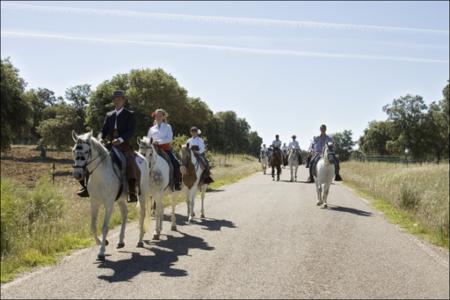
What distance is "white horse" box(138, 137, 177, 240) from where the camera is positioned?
11.7 meters

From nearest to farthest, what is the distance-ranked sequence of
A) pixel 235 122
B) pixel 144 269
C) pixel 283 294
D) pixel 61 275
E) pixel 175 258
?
pixel 283 294 → pixel 61 275 → pixel 144 269 → pixel 175 258 → pixel 235 122

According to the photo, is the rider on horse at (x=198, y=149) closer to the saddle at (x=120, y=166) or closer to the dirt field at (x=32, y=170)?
the saddle at (x=120, y=166)

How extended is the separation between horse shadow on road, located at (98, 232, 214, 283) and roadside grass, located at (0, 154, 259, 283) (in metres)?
1.30

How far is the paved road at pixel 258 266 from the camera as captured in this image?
284 inches

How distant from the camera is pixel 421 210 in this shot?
16672 mm

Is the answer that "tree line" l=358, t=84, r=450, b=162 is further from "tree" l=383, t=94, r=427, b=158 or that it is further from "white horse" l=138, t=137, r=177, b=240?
"white horse" l=138, t=137, r=177, b=240

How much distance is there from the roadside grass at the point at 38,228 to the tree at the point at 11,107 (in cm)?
2313

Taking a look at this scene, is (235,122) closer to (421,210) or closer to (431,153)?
(431,153)

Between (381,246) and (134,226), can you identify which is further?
(134,226)

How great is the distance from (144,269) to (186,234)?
12.2 feet

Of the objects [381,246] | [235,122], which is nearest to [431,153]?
[235,122]

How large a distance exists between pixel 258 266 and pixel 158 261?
1889mm

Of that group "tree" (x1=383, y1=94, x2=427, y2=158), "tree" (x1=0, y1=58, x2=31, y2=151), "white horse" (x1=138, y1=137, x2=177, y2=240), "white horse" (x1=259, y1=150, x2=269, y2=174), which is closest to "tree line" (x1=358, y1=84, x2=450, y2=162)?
"tree" (x1=383, y1=94, x2=427, y2=158)

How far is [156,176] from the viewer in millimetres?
12008
